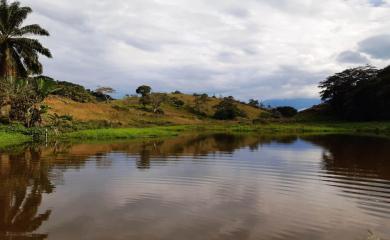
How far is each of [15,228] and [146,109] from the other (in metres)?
75.1

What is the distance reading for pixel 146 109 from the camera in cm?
8575

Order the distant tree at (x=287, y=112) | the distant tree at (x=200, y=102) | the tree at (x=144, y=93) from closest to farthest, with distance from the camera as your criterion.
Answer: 1. the tree at (x=144, y=93)
2. the distant tree at (x=200, y=102)
3. the distant tree at (x=287, y=112)

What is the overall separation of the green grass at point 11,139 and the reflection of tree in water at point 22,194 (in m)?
8.92

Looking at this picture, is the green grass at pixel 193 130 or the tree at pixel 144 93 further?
the tree at pixel 144 93

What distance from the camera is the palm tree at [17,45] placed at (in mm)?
43906

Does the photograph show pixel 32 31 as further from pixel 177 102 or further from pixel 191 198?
pixel 177 102

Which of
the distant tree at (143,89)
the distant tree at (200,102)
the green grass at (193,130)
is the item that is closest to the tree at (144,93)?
the distant tree at (143,89)

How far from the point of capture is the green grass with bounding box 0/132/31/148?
33.5 m

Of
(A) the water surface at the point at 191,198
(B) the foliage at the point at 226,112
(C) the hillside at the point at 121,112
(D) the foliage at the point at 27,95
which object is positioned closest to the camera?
(A) the water surface at the point at 191,198

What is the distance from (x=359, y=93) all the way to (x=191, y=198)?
73.5 m

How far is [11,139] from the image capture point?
3569 centimetres

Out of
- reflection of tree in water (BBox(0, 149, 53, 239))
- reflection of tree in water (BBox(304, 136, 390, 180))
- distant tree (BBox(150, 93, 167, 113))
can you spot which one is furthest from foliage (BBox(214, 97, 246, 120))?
reflection of tree in water (BBox(0, 149, 53, 239))

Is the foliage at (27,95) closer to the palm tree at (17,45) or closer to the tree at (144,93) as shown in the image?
the palm tree at (17,45)

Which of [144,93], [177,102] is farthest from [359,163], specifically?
[177,102]
